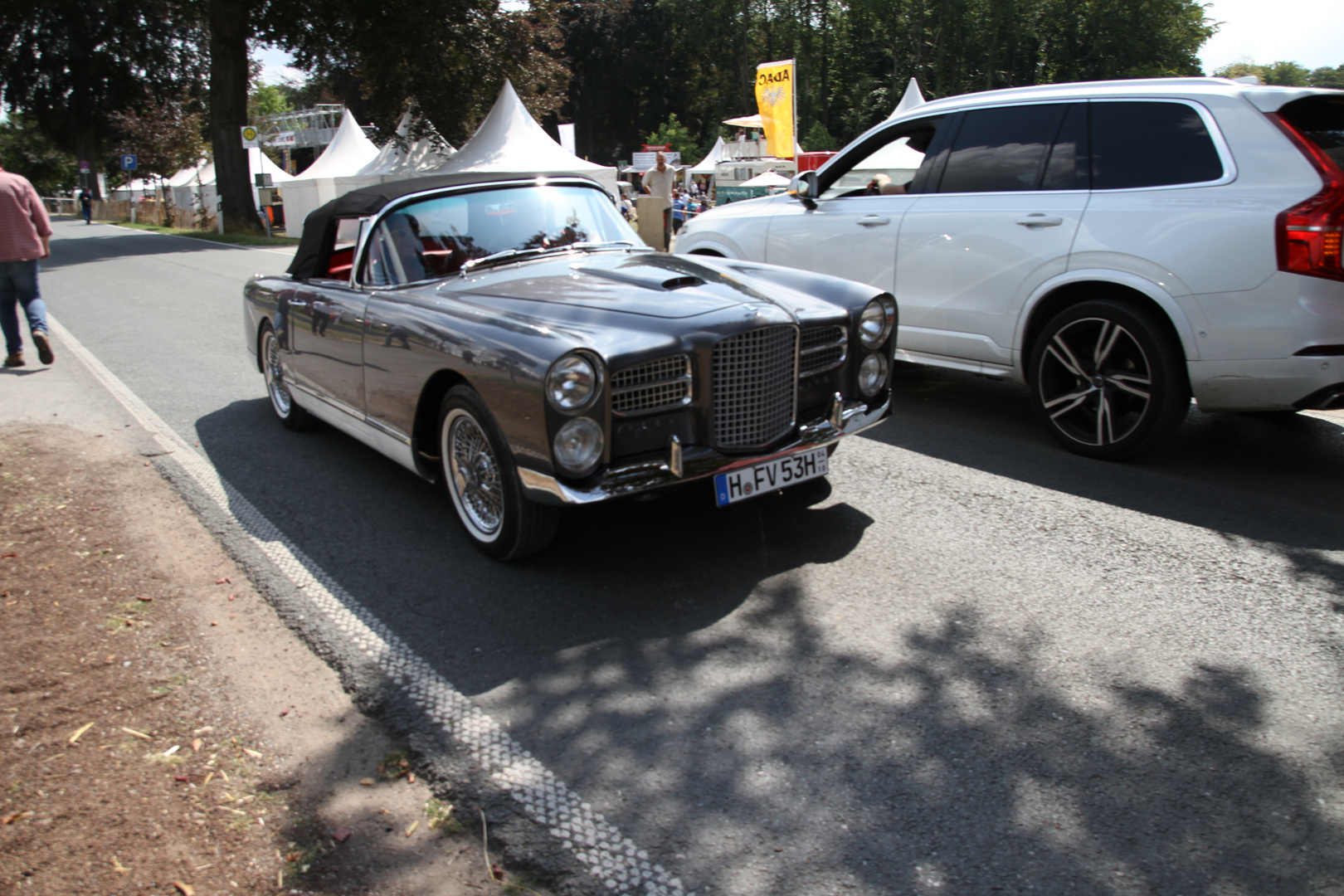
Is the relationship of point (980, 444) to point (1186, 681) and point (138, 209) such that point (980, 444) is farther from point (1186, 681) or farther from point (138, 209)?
point (138, 209)

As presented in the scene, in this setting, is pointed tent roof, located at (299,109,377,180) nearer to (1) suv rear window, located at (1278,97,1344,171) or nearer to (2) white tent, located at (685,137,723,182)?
(2) white tent, located at (685,137,723,182)

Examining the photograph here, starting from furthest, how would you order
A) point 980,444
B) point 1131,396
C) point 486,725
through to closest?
point 980,444, point 1131,396, point 486,725

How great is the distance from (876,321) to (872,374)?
25 cm

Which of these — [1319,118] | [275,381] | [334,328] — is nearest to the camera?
[1319,118]

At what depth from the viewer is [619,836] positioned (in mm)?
2461

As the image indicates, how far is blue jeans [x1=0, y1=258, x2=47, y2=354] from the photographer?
8727mm

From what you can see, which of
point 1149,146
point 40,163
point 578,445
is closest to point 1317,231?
point 1149,146

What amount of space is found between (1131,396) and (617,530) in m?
2.98

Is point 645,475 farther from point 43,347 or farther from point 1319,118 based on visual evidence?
point 43,347

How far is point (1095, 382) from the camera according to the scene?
5379 millimetres

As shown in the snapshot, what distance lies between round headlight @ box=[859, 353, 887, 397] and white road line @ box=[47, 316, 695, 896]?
7.95 ft

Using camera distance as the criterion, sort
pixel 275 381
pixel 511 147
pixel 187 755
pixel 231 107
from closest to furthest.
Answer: pixel 187 755 < pixel 275 381 < pixel 511 147 < pixel 231 107

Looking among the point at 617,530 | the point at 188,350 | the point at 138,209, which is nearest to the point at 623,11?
the point at 138,209

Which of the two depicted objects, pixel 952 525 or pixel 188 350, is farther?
pixel 188 350
